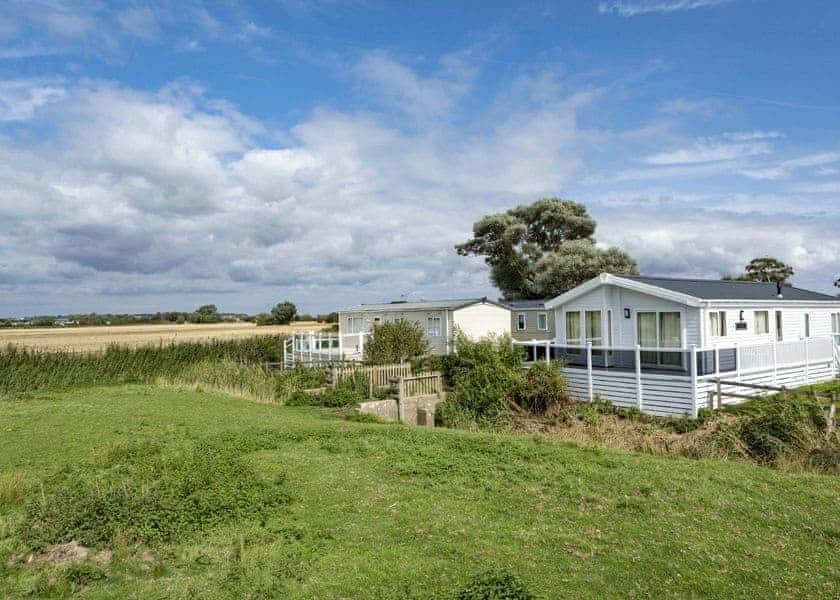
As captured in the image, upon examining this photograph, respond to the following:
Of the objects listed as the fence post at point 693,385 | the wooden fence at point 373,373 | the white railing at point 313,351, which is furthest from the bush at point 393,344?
the fence post at point 693,385

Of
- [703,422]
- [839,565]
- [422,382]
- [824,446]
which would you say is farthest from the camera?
[422,382]

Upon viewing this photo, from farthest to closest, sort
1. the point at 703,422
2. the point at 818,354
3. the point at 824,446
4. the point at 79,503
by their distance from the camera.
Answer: the point at 818,354
the point at 703,422
the point at 824,446
the point at 79,503

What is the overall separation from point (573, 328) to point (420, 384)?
22.1ft

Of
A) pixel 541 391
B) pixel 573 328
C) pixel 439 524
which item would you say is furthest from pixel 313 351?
pixel 439 524

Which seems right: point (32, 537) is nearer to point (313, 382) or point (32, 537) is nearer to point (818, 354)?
point (313, 382)

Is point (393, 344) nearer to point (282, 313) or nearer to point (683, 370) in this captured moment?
point (683, 370)

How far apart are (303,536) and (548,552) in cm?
249

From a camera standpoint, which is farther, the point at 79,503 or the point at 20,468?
the point at 20,468

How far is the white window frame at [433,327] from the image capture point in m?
31.9

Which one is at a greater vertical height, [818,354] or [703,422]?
[818,354]

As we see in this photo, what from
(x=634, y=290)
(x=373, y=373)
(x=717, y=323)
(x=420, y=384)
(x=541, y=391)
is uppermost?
(x=634, y=290)

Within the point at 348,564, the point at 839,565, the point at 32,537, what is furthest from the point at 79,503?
the point at 839,565

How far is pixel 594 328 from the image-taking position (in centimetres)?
2094

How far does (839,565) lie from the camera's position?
17.1ft
